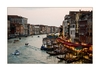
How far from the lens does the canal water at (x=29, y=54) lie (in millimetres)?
3553

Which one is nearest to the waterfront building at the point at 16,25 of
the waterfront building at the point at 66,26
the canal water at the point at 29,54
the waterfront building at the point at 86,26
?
the canal water at the point at 29,54

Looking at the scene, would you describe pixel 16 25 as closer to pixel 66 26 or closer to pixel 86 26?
pixel 66 26

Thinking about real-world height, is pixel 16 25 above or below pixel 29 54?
above

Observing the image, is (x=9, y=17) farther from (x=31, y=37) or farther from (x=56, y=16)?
Answer: (x=56, y=16)

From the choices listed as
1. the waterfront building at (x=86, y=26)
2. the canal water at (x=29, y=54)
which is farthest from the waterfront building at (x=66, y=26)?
the canal water at (x=29, y=54)

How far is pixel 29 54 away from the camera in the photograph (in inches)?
140

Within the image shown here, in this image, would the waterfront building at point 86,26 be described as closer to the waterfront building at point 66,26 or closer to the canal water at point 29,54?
the waterfront building at point 66,26

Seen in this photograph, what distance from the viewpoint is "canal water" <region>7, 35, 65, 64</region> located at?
11.7ft

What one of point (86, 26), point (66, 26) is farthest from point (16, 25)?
point (86, 26)

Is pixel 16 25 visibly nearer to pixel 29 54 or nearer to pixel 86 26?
pixel 29 54

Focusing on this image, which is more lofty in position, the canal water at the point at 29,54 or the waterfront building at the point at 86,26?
the waterfront building at the point at 86,26

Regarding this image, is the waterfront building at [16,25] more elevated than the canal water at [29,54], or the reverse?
the waterfront building at [16,25]

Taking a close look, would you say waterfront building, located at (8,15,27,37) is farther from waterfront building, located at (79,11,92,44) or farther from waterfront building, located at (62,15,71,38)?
waterfront building, located at (79,11,92,44)
